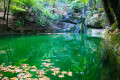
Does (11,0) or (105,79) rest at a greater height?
(11,0)

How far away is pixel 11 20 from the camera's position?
47.9 ft

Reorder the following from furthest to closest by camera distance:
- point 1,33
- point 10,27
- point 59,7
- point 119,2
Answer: point 59,7
point 10,27
point 1,33
point 119,2

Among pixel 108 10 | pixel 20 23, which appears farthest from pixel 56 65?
pixel 20 23

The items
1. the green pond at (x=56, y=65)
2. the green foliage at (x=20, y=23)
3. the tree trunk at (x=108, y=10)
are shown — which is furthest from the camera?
the green foliage at (x=20, y=23)

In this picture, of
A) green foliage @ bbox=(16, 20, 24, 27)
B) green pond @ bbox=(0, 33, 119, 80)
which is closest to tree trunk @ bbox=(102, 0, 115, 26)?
green pond @ bbox=(0, 33, 119, 80)

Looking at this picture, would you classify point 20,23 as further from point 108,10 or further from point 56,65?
point 56,65

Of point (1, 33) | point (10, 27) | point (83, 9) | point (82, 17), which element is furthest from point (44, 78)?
point (83, 9)

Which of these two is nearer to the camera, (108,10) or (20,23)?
(108,10)

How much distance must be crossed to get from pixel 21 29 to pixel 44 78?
13.4m

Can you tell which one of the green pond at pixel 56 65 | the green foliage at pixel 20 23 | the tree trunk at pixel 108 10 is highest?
the tree trunk at pixel 108 10

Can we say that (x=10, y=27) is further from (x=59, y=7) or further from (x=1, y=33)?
(x=59, y=7)

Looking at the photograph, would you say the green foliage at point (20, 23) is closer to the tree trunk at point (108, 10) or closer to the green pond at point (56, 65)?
the green pond at point (56, 65)

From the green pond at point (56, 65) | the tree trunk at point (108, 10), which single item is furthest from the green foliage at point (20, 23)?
the tree trunk at point (108, 10)

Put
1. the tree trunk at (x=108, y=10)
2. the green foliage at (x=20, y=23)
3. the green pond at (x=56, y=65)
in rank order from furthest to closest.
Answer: the green foliage at (x=20, y=23) < the tree trunk at (x=108, y=10) < the green pond at (x=56, y=65)
